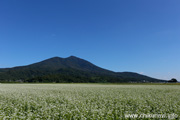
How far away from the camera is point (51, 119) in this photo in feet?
26.7

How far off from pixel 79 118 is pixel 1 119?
14.6 ft

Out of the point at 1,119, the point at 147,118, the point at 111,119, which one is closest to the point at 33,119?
the point at 1,119

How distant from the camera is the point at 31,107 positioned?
11.8 m

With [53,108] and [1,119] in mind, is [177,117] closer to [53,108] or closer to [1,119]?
[53,108]

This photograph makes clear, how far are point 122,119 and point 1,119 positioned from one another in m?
6.98

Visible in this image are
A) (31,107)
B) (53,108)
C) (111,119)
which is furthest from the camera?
(31,107)

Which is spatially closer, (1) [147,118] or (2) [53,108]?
(1) [147,118]

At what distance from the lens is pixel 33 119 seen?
818cm

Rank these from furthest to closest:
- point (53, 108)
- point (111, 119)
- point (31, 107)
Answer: point (31, 107), point (53, 108), point (111, 119)

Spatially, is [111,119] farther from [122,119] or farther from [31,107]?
[31,107]

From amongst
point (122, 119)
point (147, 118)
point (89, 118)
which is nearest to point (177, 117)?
point (147, 118)

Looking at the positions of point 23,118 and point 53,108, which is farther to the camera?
point 53,108

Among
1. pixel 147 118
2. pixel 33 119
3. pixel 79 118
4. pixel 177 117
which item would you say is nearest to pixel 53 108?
pixel 33 119

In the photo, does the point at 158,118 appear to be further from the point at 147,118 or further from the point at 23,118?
the point at 23,118
